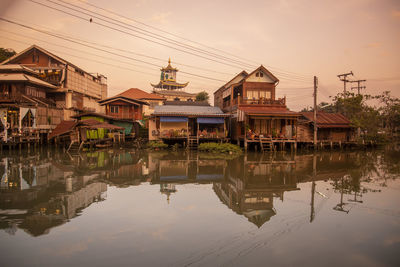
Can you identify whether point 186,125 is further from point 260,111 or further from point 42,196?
point 42,196

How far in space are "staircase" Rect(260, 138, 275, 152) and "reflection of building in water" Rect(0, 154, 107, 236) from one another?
14.5m

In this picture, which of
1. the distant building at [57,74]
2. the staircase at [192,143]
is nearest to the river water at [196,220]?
the staircase at [192,143]

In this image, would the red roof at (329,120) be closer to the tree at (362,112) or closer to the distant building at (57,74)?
the tree at (362,112)

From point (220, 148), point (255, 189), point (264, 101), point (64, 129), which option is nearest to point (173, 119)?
point (220, 148)

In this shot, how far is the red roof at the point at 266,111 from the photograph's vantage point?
20984 millimetres

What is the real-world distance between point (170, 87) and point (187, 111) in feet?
115

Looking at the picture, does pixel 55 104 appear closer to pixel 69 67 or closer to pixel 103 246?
pixel 69 67

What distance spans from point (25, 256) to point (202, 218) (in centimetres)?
367

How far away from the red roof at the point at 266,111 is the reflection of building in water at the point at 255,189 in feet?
28.6

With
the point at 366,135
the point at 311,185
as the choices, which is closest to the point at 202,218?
the point at 311,185

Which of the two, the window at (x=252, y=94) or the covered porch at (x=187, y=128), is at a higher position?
the window at (x=252, y=94)

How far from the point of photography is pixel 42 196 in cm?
744

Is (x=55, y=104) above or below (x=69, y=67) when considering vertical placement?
below

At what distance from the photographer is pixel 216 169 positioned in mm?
12711
